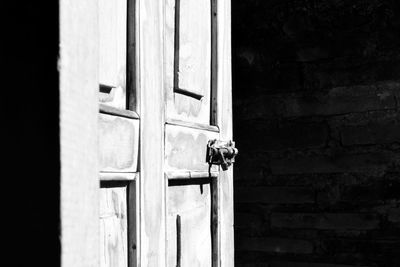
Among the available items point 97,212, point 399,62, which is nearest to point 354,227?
point 399,62

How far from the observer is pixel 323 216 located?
316 cm

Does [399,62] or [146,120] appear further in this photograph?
[399,62]

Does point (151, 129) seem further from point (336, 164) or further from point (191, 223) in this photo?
point (336, 164)

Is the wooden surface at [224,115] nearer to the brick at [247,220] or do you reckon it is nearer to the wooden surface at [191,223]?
the wooden surface at [191,223]

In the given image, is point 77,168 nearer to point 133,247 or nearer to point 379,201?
point 133,247

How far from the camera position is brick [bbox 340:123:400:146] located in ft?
9.87

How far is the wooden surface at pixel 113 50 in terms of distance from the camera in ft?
4.04

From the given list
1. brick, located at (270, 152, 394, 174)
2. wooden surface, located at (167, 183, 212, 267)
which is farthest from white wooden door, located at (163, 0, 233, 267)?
brick, located at (270, 152, 394, 174)

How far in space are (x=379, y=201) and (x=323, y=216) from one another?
29 cm

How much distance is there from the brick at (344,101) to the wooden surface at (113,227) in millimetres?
2019

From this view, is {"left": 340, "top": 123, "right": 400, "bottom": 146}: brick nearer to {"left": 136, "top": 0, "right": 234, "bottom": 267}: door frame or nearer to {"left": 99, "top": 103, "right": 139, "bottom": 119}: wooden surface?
{"left": 136, "top": 0, "right": 234, "bottom": 267}: door frame

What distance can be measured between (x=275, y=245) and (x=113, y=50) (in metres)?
2.20

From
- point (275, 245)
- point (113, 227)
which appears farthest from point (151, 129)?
point (275, 245)
